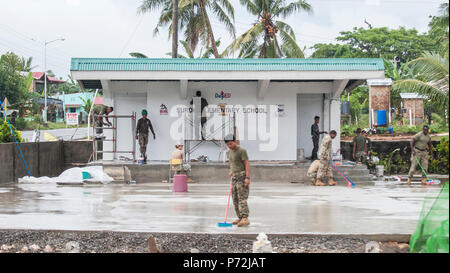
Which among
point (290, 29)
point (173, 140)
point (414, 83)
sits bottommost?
point (173, 140)

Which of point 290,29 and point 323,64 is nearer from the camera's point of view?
point 323,64

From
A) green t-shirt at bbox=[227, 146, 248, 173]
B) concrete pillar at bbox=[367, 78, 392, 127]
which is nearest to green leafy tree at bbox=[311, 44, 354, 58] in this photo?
concrete pillar at bbox=[367, 78, 392, 127]

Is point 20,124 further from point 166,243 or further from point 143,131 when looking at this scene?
point 166,243

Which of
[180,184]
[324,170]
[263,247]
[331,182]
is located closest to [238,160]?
[263,247]

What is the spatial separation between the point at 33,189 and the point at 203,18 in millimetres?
17388

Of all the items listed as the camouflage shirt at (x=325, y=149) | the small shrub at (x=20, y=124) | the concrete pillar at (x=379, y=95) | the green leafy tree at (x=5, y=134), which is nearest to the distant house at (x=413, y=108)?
the concrete pillar at (x=379, y=95)

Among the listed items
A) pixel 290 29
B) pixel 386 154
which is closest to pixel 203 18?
pixel 290 29

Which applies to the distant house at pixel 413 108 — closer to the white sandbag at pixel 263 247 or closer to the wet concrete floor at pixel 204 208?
the wet concrete floor at pixel 204 208

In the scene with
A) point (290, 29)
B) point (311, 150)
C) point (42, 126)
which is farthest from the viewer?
point (42, 126)

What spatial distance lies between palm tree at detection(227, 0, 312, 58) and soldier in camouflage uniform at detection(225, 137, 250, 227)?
69.6ft

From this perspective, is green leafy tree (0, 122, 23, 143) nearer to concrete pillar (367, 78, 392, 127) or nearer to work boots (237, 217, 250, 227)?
work boots (237, 217, 250, 227)

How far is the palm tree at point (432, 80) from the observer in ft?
52.6
